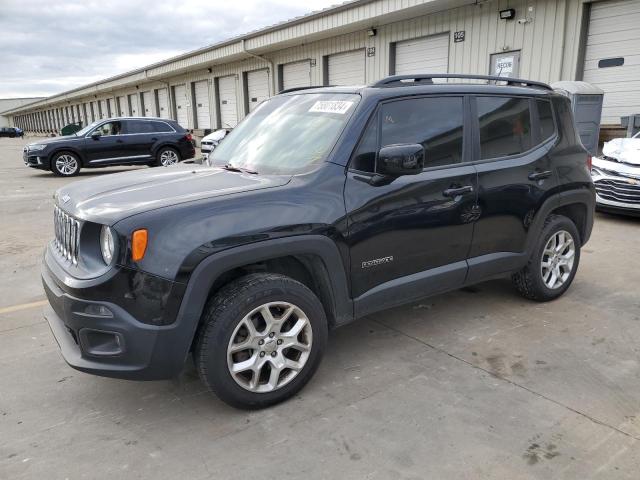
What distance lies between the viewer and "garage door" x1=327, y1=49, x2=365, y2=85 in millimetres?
16969

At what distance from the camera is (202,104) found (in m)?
27.6

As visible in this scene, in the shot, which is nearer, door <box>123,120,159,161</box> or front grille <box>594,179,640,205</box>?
front grille <box>594,179,640,205</box>

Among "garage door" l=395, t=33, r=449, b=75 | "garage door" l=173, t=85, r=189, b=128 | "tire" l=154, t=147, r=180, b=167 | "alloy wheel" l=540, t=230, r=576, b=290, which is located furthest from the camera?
"garage door" l=173, t=85, r=189, b=128

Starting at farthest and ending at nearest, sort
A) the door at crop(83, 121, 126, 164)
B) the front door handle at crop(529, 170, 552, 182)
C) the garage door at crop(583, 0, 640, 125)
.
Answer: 1. the door at crop(83, 121, 126, 164)
2. the garage door at crop(583, 0, 640, 125)
3. the front door handle at crop(529, 170, 552, 182)

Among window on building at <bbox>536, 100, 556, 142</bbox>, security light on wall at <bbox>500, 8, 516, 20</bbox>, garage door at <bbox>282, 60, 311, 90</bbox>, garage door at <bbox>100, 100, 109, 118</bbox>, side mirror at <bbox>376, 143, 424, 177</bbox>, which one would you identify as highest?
security light on wall at <bbox>500, 8, 516, 20</bbox>

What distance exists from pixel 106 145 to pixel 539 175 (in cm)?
1359

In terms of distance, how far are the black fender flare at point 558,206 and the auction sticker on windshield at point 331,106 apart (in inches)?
72.8

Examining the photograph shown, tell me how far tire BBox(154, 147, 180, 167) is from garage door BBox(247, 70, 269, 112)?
22.4ft

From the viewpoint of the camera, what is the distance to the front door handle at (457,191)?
352cm

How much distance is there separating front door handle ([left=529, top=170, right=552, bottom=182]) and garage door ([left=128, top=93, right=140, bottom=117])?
123 feet

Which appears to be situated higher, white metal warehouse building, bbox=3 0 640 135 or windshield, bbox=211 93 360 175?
white metal warehouse building, bbox=3 0 640 135

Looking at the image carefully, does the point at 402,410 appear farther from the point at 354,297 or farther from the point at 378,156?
the point at 378,156

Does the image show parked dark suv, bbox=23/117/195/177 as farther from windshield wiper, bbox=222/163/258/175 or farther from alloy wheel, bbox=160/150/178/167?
windshield wiper, bbox=222/163/258/175

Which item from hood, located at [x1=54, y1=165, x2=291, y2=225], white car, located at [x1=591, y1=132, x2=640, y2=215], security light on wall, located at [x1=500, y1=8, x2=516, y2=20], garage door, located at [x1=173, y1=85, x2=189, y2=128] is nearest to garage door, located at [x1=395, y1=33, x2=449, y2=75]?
security light on wall, located at [x1=500, y1=8, x2=516, y2=20]
